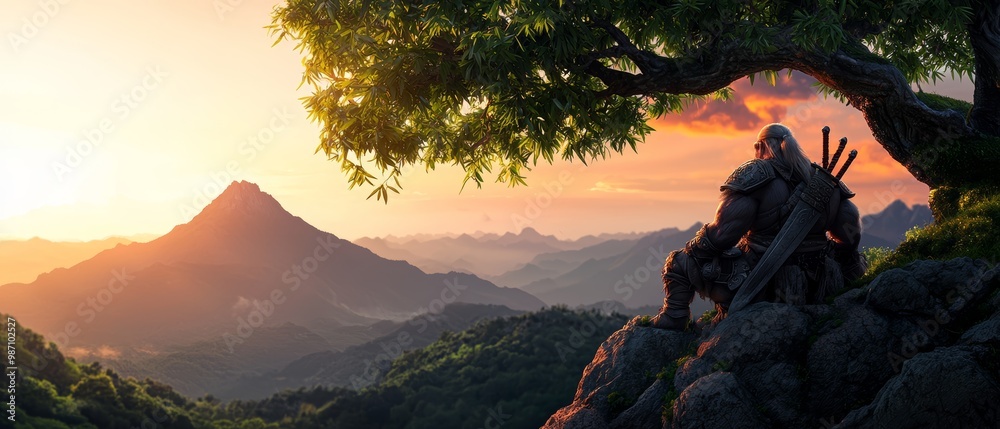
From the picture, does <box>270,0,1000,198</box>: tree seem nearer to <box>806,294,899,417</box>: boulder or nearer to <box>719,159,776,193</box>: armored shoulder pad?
<box>719,159,776,193</box>: armored shoulder pad

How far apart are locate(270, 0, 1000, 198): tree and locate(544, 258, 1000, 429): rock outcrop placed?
4.27m

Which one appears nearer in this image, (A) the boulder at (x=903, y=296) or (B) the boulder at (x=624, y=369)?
(A) the boulder at (x=903, y=296)

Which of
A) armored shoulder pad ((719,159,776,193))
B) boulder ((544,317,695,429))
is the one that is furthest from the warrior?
boulder ((544,317,695,429))

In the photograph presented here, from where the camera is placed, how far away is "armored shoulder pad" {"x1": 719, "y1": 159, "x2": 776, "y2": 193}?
978 cm

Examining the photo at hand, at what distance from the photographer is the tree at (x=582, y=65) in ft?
38.7

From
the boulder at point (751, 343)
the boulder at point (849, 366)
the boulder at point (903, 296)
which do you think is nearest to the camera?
the boulder at point (849, 366)

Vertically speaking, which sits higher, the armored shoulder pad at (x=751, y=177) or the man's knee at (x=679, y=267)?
the armored shoulder pad at (x=751, y=177)

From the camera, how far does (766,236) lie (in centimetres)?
1015

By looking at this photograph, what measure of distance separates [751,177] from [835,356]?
254 centimetres

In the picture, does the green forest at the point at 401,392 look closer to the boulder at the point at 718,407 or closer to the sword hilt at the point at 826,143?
the boulder at the point at 718,407

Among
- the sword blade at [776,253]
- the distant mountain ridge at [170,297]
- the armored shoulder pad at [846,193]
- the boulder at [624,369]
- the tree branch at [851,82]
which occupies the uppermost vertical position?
the distant mountain ridge at [170,297]

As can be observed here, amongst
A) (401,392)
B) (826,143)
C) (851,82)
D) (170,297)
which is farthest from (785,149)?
(170,297)

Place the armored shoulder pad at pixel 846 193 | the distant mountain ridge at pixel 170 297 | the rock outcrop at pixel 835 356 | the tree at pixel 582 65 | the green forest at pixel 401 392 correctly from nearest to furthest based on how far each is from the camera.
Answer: the rock outcrop at pixel 835 356 < the armored shoulder pad at pixel 846 193 < the tree at pixel 582 65 < the green forest at pixel 401 392 < the distant mountain ridge at pixel 170 297

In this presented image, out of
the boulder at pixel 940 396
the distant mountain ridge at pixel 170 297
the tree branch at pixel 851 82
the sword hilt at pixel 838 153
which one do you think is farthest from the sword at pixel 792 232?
the distant mountain ridge at pixel 170 297
